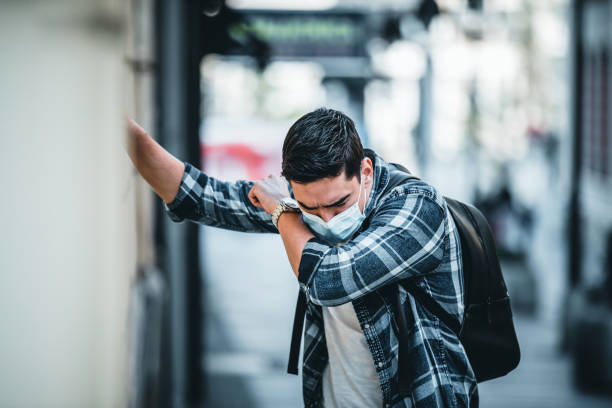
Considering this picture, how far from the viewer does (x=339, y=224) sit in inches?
83.7

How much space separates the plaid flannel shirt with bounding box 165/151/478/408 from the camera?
189 centimetres

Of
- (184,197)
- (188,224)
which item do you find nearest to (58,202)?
(184,197)

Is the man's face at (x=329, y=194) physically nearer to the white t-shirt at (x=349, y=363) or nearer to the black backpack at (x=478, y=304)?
the black backpack at (x=478, y=304)

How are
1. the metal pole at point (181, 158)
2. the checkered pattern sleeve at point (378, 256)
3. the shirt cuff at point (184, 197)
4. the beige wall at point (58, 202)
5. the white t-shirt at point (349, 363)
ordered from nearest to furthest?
the beige wall at point (58, 202), the checkered pattern sleeve at point (378, 256), the white t-shirt at point (349, 363), the shirt cuff at point (184, 197), the metal pole at point (181, 158)

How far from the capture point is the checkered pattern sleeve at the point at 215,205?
2219 millimetres

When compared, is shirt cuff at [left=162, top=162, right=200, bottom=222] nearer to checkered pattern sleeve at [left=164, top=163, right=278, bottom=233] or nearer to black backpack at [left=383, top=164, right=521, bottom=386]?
checkered pattern sleeve at [left=164, top=163, right=278, bottom=233]

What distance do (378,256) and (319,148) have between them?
11.5 inches

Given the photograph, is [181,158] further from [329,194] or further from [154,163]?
[329,194]

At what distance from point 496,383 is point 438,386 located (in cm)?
614

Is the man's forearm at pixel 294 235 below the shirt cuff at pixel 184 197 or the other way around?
below

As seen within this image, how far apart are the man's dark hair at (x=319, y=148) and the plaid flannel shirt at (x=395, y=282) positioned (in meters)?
0.16

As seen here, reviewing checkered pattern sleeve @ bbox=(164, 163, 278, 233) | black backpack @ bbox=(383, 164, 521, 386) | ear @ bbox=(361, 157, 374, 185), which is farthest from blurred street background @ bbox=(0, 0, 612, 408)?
black backpack @ bbox=(383, 164, 521, 386)

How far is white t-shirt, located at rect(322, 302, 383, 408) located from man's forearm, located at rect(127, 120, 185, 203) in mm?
552

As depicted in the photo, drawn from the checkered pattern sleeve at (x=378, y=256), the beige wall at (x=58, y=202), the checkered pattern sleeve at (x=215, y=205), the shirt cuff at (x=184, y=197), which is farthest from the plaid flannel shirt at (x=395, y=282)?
the beige wall at (x=58, y=202)
